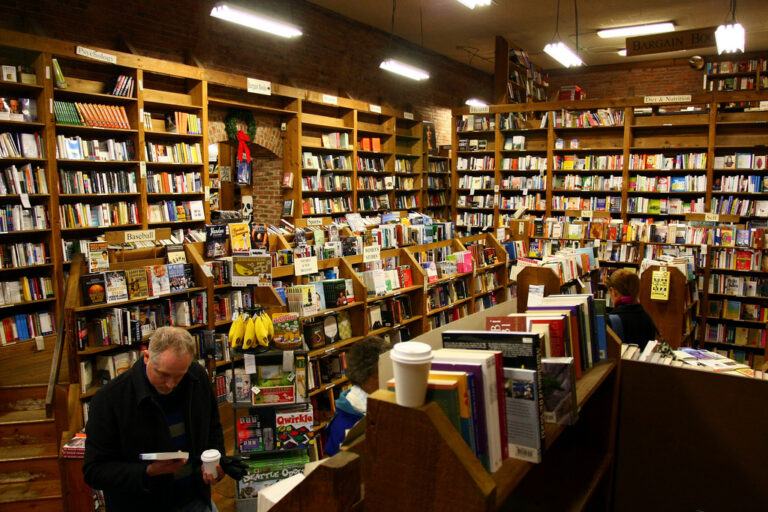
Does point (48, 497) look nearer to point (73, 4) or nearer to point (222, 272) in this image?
point (222, 272)

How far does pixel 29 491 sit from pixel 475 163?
29.6 ft

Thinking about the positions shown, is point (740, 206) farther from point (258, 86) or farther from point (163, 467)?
point (163, 467)

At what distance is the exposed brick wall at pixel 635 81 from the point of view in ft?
46.5

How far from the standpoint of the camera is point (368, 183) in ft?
35.1

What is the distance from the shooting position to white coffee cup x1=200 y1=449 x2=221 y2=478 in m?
2.30

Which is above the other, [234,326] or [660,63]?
[660,63]

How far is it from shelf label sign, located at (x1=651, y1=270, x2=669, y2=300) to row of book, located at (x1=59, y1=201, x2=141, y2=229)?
19.8 feet

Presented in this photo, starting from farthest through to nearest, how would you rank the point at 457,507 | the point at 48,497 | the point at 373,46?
1. the point at 373,46
2. the point at 48,497
3. the point at 457,507

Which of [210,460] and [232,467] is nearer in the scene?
[210,460]

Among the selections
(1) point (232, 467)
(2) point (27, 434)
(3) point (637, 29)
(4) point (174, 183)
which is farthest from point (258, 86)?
(3) point (637, 29)

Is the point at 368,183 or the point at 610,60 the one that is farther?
the point at 610,60

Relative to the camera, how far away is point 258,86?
819cm

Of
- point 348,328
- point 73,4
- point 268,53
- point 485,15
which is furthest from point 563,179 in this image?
point 73,4

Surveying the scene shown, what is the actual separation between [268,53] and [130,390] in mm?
7767
